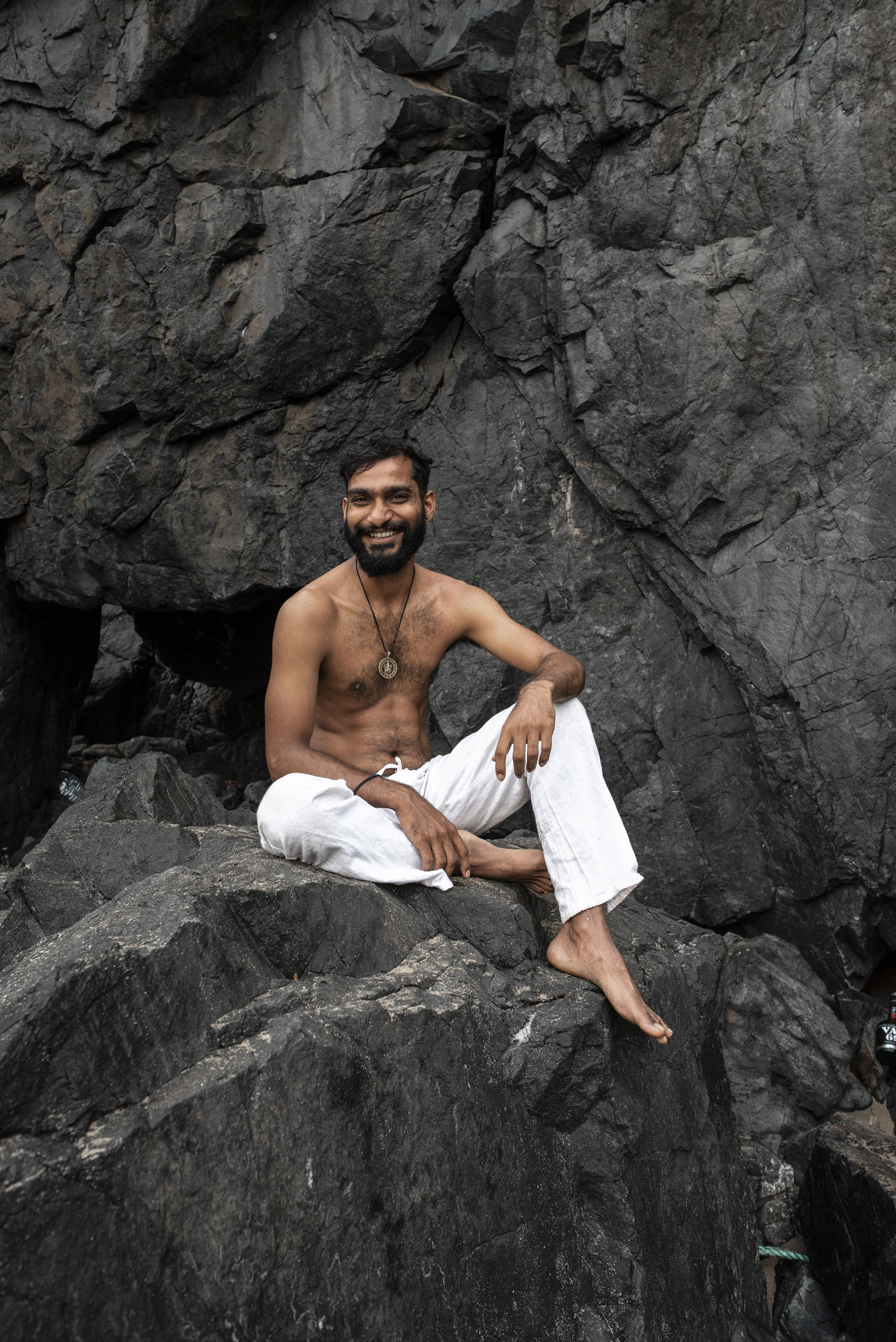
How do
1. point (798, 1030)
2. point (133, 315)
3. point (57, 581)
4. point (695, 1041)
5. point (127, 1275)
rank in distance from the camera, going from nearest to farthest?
1. point (127, 1275)
2. point (695, 1041)
3. point (798, 1030)
4. point (133, 315)
5. point (57, 581)

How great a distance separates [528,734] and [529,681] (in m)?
0.35

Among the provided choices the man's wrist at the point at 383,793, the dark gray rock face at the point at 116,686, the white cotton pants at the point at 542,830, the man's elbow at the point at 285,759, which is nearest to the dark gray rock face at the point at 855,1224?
the white cotton pants at the point at 542,830

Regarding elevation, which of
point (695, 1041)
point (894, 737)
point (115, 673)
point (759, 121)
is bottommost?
point (695, 1041)

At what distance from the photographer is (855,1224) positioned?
125 inches

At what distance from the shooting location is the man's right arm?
2705 millimetres

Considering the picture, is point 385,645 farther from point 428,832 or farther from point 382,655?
point 428,832

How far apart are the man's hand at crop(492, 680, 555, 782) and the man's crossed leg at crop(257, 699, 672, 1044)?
0.04m

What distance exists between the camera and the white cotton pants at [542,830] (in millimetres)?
2545

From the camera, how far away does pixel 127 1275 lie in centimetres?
157

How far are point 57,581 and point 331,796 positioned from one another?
474 centimetres

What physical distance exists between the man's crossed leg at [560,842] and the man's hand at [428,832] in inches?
0.8

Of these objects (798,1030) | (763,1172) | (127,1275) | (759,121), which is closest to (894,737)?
(798,1030)

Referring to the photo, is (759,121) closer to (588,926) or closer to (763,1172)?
(588,926)

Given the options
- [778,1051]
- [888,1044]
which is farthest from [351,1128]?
[888,1044]
